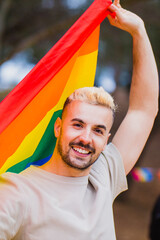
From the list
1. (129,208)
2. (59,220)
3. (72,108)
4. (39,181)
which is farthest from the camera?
(129,208)

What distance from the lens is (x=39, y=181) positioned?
5.70 ft

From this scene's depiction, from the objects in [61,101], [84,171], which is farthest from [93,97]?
[84,171]

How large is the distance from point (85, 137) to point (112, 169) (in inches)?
14.9

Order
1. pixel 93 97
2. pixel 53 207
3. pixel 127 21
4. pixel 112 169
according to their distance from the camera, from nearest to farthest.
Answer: pixel 53 207, pixel 93 97, pixel 112 169, pixel 127 21

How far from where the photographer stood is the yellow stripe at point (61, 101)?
1.89 m

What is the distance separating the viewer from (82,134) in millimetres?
1760

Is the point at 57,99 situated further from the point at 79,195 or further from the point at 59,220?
the point at 59,220

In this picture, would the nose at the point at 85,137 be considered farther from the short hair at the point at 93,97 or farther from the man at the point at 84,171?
the short hair at the point at 93,97

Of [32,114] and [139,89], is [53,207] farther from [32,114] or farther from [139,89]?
[139,89]

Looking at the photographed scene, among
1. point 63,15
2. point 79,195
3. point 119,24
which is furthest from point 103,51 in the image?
point 79,195

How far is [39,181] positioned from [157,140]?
14.8 metres

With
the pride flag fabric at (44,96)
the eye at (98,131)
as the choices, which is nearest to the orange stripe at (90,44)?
the pride flag fabric at (44,96)

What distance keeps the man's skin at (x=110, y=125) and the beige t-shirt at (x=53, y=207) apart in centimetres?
9

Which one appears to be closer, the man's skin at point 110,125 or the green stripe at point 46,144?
the man's skin at point 110,125
